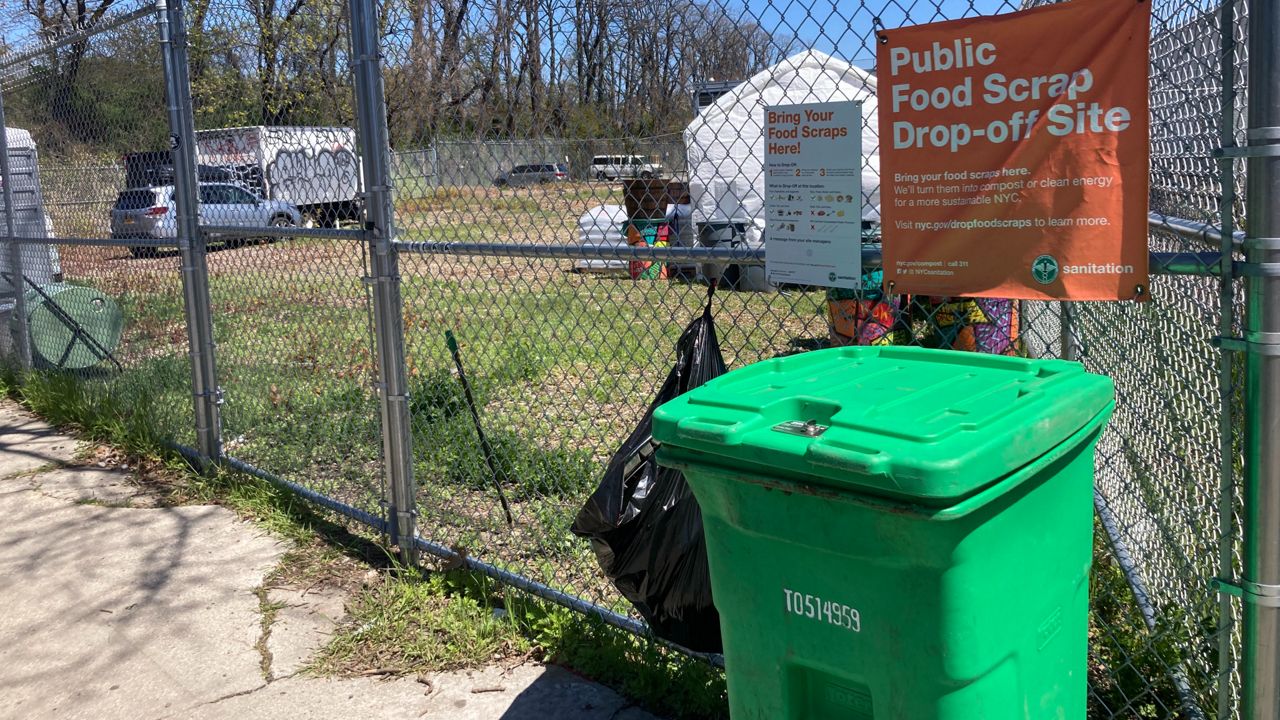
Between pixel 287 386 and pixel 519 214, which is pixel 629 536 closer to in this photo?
pixel 519 214

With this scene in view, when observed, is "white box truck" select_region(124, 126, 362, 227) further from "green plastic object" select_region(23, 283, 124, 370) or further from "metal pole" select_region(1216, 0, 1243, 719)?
"metal pole" select_region(1216, 0, 1243, 719)

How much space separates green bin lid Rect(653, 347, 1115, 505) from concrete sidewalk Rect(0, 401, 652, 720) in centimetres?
155

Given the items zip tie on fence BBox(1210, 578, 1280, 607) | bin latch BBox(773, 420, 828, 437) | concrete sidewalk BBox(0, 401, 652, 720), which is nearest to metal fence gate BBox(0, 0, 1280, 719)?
zip tie on fence BBox(1210, 578, 1280, 607)

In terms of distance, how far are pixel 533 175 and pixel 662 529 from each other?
53.2 inches

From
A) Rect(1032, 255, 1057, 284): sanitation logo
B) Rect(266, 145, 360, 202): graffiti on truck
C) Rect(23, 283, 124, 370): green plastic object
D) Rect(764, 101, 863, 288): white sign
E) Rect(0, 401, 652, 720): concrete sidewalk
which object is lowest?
Rect(0, 401, 652, 720): concrete sidewalk

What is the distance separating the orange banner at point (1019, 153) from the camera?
206 centimetres

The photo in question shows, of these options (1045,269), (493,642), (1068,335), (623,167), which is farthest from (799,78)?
(493,642)

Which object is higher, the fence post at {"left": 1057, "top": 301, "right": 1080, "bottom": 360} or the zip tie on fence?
the fence post at {"left": 1057, "top": 301, "right": 1080, "bottom": 360}

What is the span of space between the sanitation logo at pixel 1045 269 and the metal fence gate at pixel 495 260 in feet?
0.64

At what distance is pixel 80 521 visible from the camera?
5.04 m

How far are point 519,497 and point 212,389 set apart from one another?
6.02 ft

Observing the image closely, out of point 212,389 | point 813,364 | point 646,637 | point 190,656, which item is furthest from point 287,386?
point 813,364

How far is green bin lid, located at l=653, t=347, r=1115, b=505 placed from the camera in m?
1.62

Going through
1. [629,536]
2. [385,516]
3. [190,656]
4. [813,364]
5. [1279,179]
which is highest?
[1279,179]
